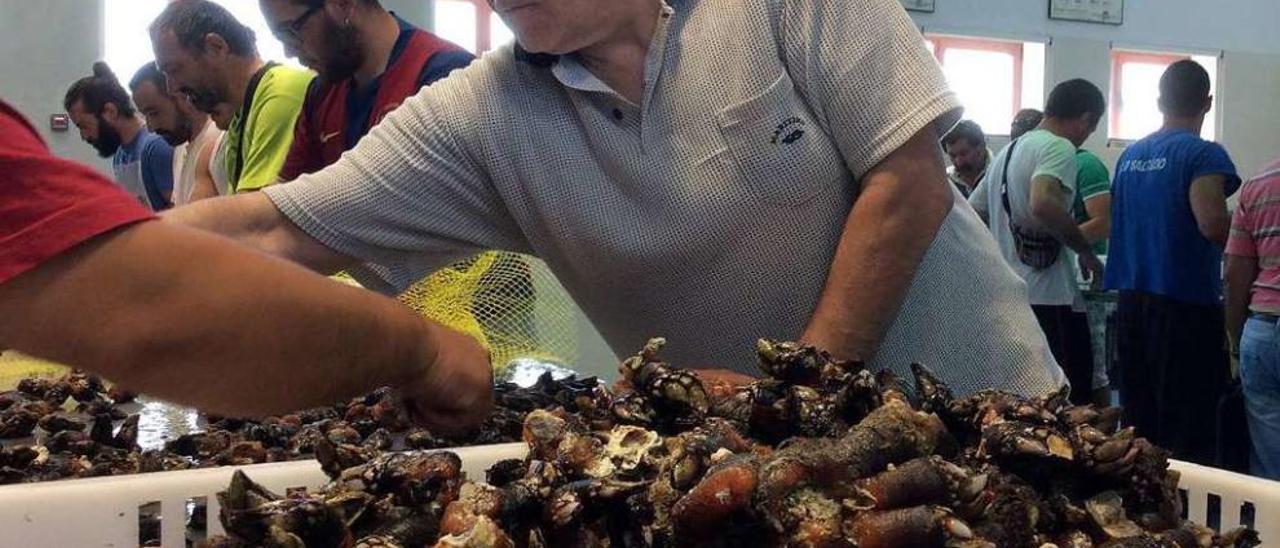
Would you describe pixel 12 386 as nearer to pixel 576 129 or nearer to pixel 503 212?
pixel 503 212

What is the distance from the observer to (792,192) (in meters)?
1.66

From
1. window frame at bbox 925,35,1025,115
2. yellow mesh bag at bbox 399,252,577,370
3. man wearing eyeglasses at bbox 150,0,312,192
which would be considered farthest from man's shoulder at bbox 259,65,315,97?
window frame at bbox 925,35,1025,115

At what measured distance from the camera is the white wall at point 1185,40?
7812 millimetres

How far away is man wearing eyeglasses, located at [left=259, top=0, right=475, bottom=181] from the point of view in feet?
9.00

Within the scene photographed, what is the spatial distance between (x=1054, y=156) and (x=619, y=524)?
4.12 metres

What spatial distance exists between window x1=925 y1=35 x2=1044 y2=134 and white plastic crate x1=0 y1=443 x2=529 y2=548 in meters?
7.08

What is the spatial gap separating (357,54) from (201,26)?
894 mm

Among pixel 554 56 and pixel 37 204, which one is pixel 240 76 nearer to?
pixel 554 56

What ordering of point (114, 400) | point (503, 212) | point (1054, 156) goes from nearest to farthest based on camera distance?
1. point (503, 212)
2. point (114, 400)
3. point (1054, 156)

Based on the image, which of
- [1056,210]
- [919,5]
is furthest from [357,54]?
[919,5]

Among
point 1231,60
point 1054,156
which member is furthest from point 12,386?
point 1231,60

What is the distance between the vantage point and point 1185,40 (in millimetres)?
8273

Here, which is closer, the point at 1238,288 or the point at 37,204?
the point at 37,204

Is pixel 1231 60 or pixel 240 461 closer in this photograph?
pixel 240 461
